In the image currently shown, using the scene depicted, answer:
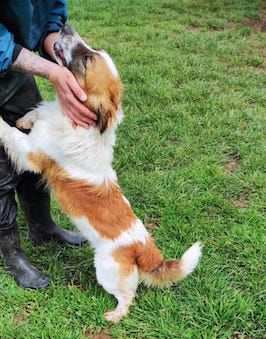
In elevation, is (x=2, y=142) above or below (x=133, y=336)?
above

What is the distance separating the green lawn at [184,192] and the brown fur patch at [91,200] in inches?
16.7

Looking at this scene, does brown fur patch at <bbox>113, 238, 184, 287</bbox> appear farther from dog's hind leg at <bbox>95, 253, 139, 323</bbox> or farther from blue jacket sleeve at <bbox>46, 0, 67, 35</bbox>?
blue jacket sleeve at <bbox>46, 0, 67, 35</bbox>

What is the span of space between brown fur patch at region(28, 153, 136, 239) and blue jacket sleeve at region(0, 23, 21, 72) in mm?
499

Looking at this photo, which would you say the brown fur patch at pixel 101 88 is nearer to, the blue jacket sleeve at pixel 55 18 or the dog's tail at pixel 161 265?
the blue jacket sleeve at pixel 55 18

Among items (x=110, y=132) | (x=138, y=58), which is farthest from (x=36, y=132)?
(x=138, y=58)

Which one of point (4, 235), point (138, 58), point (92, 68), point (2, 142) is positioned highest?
point (92, 68)

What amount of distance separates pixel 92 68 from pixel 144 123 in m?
2.36

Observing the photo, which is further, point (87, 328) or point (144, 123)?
point (144, 123)

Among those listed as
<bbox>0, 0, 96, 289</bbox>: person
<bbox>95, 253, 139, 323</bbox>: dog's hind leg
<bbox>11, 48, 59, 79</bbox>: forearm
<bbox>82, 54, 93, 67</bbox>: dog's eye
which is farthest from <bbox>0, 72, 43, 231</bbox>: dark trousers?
<bbox>95, 253, 139, 323</bbox>: dog's hind leg

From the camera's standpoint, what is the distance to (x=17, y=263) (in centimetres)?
323

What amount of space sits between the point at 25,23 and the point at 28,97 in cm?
44

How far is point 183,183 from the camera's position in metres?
4.18

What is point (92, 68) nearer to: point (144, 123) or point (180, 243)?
point (180, 243)

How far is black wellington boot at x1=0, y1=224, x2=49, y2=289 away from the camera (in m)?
3.17
